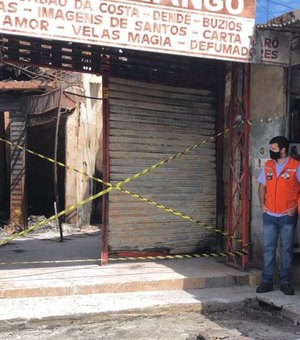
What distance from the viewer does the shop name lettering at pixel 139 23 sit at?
5188 millimetres

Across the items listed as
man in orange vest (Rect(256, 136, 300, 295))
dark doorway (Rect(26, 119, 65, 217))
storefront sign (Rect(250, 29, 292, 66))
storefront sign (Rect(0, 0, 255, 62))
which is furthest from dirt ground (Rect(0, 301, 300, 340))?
dark doorway (Rect(26, 119, 65, 217))

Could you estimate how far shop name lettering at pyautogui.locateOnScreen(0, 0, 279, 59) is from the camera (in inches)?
204

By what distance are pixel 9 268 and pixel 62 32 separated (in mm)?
3499

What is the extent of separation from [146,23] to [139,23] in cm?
9

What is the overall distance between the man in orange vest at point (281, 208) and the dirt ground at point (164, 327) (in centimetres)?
59

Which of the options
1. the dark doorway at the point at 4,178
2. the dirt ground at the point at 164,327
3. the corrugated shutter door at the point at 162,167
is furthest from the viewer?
the dark doorway at the point at 4,178

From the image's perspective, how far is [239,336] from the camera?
16.1 feet

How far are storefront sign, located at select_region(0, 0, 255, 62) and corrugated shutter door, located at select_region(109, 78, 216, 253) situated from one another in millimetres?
1687

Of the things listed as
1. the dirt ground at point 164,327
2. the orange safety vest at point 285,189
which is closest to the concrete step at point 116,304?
the dirt ground at point 164,327

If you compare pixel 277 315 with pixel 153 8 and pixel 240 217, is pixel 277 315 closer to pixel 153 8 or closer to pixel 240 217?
pixel 240 217

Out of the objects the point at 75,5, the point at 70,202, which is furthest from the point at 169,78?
the point at 70,202

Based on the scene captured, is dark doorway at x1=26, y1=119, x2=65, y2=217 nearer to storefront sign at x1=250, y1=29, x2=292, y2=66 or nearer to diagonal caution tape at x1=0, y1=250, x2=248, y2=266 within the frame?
diagonal caution tape at x1=0, y1=250, x2=248, y2=266

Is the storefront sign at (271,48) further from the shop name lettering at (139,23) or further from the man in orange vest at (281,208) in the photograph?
the man in orange vest at (281,208)

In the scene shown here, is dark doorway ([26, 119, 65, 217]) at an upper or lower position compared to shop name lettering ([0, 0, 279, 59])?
lower
